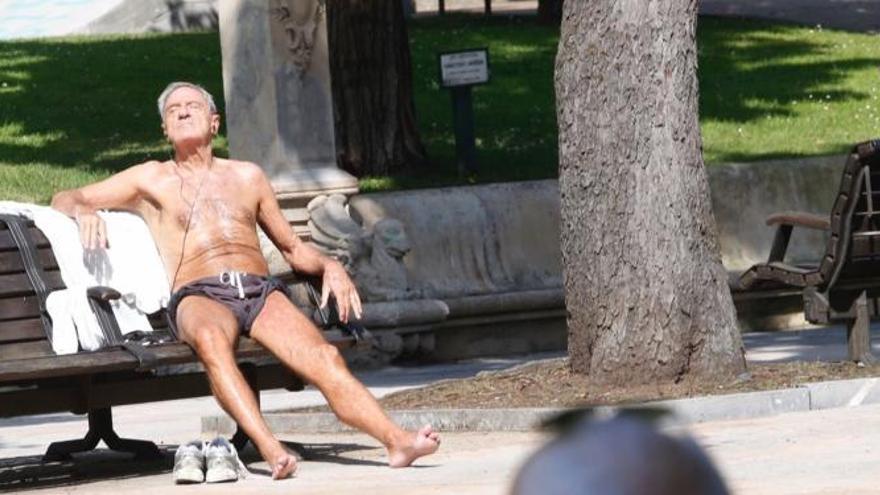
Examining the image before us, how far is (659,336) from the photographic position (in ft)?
29.0

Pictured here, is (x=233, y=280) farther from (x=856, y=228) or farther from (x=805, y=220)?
(x=805, y=220)

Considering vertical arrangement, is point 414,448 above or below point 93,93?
below

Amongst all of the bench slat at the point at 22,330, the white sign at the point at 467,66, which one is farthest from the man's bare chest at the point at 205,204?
the white sign at the point at 467,66

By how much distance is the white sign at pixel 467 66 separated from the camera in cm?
1480

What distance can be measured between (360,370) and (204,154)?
5133 mm

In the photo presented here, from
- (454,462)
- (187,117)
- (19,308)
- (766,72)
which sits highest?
(187,117)

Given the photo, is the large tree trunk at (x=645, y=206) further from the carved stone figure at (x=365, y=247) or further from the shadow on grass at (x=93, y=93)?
the shadow on grass at (x=93, y=93)

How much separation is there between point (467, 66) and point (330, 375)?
25.8ft

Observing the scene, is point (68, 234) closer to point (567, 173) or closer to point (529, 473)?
point (567, 173)

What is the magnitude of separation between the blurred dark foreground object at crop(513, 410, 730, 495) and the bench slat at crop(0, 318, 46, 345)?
683 centimetres

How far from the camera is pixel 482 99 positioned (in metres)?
19.0

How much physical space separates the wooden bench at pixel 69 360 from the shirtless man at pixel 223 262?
139 mm

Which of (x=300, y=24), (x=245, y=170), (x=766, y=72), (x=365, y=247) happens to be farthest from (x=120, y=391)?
(x=766, y=72)

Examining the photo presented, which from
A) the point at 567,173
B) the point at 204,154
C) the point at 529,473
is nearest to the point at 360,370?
the point at 567,173
